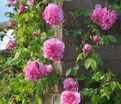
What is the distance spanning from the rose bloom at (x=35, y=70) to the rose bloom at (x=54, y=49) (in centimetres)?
9

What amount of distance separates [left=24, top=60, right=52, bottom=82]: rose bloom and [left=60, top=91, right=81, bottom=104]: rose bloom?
0.69 ft

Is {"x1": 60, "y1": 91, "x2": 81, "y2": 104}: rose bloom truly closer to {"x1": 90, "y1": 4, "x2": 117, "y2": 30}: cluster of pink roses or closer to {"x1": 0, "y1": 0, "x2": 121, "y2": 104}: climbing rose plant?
{"x1": 0, "y1": 0, "x2": 121, "y2": 104}: climbing rose plant

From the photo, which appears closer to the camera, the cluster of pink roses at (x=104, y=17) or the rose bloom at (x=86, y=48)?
the rose bloom at (x=86, y=48)

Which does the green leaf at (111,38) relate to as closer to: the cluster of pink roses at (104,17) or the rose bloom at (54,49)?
the cluster of pink roses at (104,17)

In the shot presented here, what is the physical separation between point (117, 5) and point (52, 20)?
1.56 feet

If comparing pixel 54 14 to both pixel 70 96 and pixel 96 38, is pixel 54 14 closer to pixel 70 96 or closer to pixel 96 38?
pixel 96 38

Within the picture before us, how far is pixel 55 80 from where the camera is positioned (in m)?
2.39

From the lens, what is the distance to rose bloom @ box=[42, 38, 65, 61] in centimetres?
230

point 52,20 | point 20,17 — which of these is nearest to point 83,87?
point 52,20

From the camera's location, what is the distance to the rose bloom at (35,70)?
2342mm

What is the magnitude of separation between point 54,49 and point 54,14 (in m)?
0.22

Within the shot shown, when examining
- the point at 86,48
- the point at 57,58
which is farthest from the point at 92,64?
the point at 57,58

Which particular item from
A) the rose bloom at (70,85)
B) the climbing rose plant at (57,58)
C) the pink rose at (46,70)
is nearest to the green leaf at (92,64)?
the climbing rose plant at (57,58)

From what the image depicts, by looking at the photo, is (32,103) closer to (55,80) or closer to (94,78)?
(55,80)
